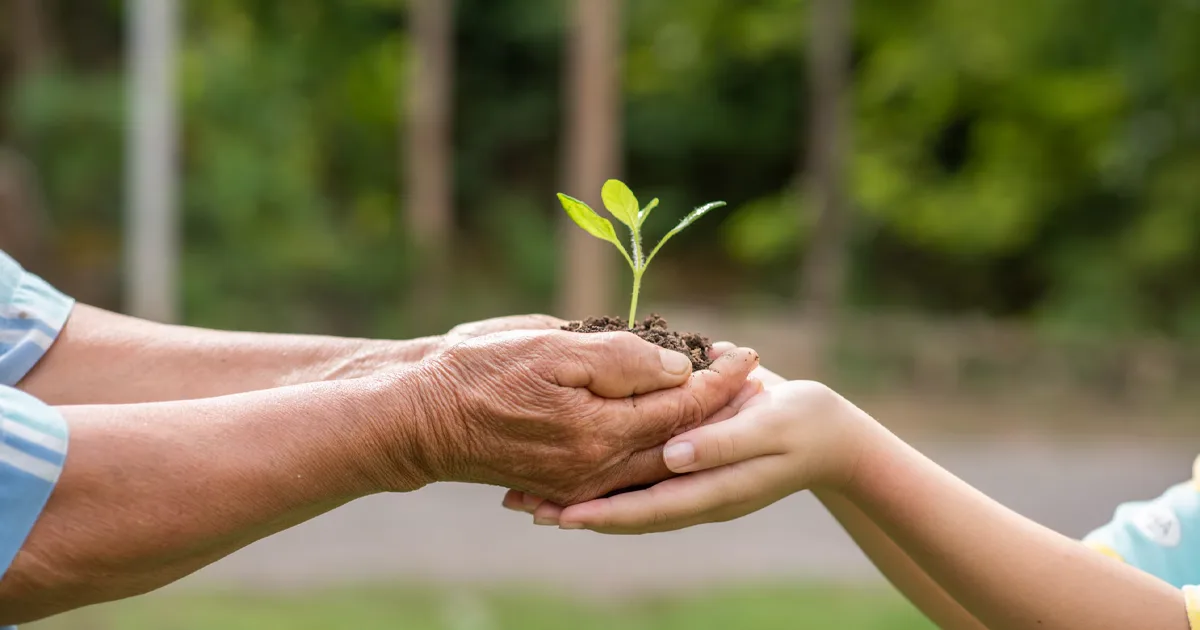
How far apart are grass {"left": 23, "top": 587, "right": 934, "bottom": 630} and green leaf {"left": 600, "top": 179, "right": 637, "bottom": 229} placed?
12.3 ft

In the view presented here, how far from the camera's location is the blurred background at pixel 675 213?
7477 millimetres

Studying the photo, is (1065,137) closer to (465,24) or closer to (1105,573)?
(465,24)

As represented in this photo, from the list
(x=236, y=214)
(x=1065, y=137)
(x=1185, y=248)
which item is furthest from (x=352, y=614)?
(x=1065, y=137)

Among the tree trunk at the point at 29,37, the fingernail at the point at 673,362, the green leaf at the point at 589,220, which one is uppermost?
the tree trunk at the point at 29,37

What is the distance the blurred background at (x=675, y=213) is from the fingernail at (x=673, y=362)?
4.11 metres

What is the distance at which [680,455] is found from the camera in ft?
7.25

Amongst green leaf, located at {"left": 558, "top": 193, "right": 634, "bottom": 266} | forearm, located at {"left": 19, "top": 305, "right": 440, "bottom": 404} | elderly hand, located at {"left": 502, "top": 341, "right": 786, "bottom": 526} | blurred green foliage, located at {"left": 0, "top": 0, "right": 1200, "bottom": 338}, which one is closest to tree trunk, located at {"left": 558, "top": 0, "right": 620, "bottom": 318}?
blurred green foliage, located at {"left": 0, "top": 0, "right": 1200, "bottom": 338}

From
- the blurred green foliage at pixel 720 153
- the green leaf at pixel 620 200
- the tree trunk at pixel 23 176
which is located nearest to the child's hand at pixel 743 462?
the green leaf at pixel 620 200

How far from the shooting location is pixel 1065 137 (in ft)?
51.3

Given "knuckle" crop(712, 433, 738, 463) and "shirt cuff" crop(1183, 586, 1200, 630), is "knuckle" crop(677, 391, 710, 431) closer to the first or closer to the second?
"knuckle" crop(712, 433, 738, 463)

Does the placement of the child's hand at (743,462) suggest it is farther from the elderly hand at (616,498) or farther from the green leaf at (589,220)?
the green leaf at (589,220)

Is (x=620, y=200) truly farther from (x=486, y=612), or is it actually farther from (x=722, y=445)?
(x=486, y=612)

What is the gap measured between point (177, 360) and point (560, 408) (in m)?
0.91

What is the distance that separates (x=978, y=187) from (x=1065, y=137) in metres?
1.31
